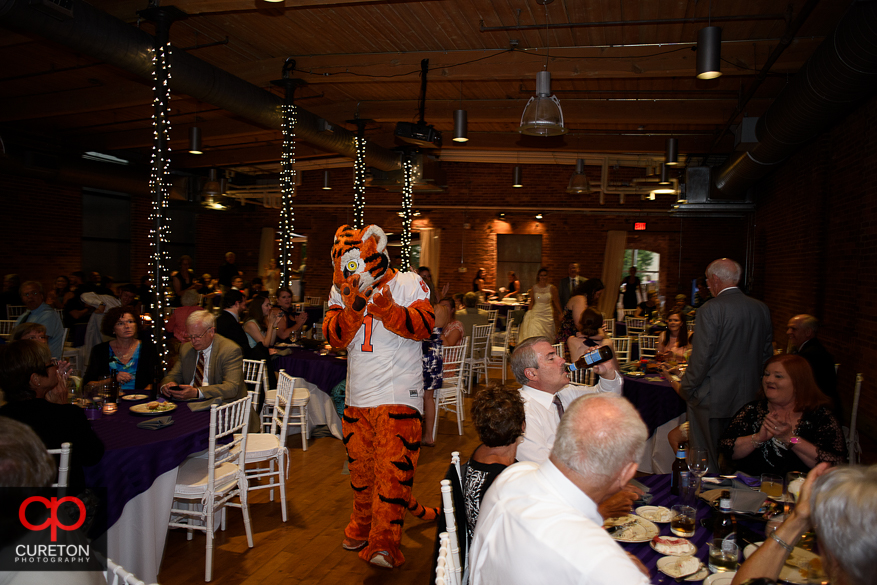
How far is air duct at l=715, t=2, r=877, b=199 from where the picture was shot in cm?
393

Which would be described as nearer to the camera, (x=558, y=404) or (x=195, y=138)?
(x=558, y=404)

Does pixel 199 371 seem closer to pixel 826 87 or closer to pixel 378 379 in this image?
pixel 378 379

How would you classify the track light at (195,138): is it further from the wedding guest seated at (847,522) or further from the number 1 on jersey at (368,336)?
the wedding guest seated at (847,522)

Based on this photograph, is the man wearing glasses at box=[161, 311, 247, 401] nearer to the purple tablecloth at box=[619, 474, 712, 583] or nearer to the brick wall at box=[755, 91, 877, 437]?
the purple tablecloth at box=[619, 474, 712, 583]

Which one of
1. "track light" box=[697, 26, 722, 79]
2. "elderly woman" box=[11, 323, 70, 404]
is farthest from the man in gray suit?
"elderly woman" box=[11, 323, 70, 404]

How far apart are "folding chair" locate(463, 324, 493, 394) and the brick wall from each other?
4109 millimetres

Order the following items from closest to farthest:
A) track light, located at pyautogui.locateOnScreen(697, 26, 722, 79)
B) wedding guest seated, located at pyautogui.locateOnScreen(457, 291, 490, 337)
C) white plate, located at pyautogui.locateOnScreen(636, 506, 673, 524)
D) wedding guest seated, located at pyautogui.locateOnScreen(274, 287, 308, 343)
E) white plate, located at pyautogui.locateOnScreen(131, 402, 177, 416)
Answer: white plate, located at pyautogui.locateOnScreen(636, 506, 673, 524)
white plate, located at pyautogui.locateOnScreen(131, 402, 177, 416)
track light, located at pyautogui.locateOnScreen(697, 26, 722, 79)
wedding guest seated, located at pyautogui.locateOnScreen(274, 287, 308, 343)
wedding guest seated, located at pyautogui.locateOnScreen(457, 291, 490, 337)

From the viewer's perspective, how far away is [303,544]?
3670 millimetres

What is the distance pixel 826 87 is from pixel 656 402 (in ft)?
9.57

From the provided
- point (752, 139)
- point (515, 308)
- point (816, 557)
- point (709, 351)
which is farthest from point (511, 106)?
point (816, 557)

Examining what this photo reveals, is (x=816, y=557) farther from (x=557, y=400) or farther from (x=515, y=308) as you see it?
(x=515, y=308)

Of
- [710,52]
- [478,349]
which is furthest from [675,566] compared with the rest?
[478,349]

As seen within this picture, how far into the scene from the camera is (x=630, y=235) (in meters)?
14.1

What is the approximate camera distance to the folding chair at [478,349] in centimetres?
784
